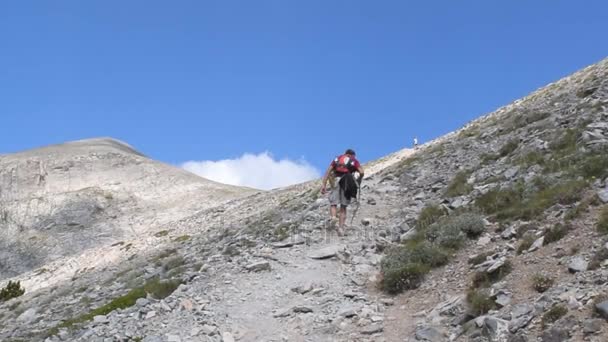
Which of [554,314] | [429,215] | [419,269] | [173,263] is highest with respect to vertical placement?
[429,215]

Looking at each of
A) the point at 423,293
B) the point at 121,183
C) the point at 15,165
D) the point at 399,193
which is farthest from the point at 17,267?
the point at 423,293

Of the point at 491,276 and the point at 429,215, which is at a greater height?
the point at 429,215

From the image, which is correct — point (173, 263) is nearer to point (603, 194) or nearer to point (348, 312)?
point (348, 312)

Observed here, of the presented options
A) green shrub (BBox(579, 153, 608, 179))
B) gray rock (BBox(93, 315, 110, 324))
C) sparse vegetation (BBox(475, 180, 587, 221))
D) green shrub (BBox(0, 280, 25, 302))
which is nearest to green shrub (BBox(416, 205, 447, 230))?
sparse vegetation (BBox(475, 180, 587, 221))

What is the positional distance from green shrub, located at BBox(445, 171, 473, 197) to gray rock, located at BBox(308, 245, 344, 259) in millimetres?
4253

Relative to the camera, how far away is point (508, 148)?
21266mm

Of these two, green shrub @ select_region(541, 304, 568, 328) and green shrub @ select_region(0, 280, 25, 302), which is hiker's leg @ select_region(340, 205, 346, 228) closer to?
green shrub @ select_region(541, 304, 568, 328)

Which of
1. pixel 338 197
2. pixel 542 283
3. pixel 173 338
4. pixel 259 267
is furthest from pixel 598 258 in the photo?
pixel 338 197

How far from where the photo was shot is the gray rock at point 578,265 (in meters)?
10.8

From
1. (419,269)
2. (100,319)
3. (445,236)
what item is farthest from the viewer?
(445,236)

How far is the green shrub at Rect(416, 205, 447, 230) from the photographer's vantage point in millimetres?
17000

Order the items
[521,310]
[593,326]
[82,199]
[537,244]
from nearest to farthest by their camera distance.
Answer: [593,326], [521,310], [537,244], [82,199]

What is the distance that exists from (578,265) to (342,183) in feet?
29.4

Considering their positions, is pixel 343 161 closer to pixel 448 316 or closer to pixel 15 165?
pixel 448 316
